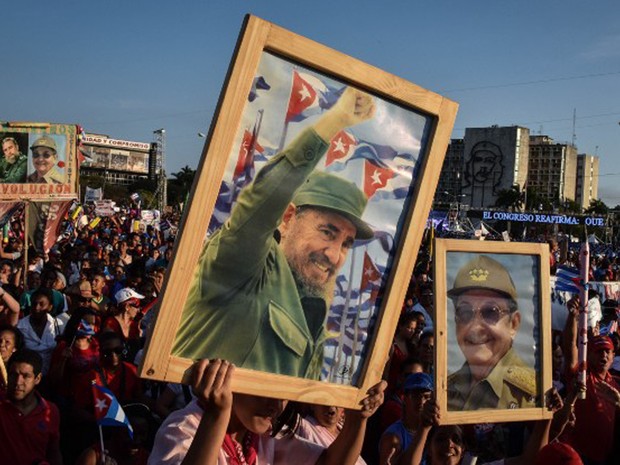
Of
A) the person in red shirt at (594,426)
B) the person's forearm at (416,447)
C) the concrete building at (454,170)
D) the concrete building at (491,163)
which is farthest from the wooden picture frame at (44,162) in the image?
the concrete building at (454,170)

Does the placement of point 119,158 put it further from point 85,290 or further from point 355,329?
point 355,329

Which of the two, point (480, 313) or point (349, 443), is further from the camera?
point (480, 313)

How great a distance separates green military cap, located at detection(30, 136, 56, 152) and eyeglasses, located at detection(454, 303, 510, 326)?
8.89m

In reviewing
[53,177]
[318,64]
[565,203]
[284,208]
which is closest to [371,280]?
[284,208]

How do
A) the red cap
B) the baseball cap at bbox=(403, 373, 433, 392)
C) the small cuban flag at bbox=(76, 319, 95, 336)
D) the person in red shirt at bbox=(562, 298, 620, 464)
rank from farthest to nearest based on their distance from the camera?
the small cuban flag at bbox=(76, 319, 95, 336) < the person in red shirt at bbox=(562, 298, 620, 464) < the baseball cap at bbox=(403, 373, 433, 392) < the red cap

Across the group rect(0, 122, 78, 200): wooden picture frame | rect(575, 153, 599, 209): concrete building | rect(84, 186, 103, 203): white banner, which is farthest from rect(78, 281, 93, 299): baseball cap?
rect(575, 153, 599, 209): concrete building

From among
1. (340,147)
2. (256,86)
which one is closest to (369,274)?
(340,147)

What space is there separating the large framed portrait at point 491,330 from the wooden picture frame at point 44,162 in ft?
27.5

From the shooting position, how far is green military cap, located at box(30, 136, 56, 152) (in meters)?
10.9

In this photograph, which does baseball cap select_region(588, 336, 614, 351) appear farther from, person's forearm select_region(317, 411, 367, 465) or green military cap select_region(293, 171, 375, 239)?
green military cap select_region(293, 171, 375, 239)

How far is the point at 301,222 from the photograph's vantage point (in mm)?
2303

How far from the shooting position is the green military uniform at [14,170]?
33.7 feet

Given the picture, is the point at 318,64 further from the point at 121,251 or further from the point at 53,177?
the point at 121,251

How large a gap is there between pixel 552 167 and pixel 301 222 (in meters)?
170
